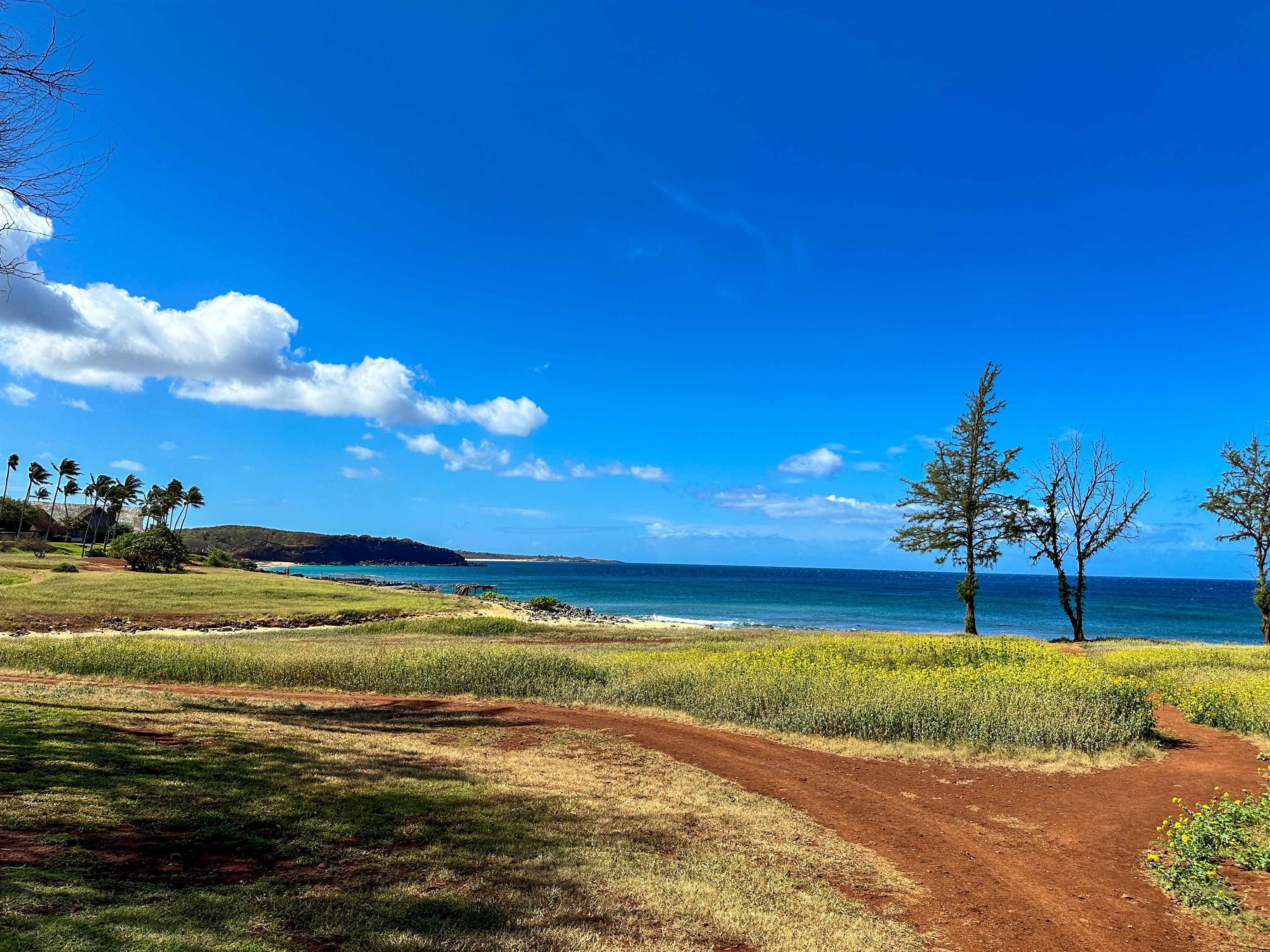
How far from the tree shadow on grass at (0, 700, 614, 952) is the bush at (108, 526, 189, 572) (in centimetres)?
6176

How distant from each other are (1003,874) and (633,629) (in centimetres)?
3520

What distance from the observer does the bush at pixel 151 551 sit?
200 feet

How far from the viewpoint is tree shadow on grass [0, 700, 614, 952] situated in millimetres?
4977

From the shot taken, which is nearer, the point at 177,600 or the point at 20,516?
the point at 177,600

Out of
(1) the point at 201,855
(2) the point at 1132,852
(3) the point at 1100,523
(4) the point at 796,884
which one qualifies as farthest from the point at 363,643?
(3) the point at 1100,523

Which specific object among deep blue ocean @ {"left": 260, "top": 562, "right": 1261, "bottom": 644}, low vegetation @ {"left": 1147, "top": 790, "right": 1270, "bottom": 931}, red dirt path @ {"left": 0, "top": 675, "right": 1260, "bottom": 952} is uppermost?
low vegetation @ {"left": 1147, "top": 790, "right": 1270, "bottom": 931}

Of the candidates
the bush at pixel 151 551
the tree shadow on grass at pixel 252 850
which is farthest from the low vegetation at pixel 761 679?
the bush at pixel 151 551

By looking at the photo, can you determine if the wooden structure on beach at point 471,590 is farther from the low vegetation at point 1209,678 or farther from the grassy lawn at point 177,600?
the low vegetation at point 1209,678

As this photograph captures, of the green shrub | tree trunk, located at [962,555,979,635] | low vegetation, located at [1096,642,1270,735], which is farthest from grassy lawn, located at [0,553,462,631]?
low vegetation, located at [1096,642,1270,735]

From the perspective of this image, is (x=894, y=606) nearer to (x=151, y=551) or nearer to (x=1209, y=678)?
(x=1209, y=678)

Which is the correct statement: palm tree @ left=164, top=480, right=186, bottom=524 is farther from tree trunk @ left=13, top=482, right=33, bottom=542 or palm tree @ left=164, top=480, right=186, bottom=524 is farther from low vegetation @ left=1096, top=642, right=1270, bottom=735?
low vegetation @ left=1096, top=642, right=1270, bottom=735

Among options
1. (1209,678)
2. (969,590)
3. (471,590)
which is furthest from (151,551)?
(1209,678)

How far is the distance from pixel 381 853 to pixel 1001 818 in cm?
869

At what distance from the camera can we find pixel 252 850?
666cm
